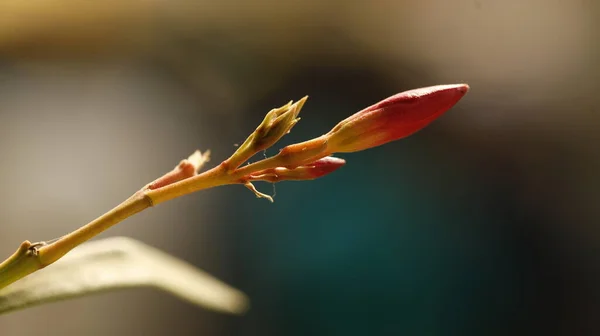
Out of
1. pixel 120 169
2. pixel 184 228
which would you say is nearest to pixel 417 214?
pixel 184 228

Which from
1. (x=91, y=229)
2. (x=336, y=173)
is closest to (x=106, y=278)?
(x=91, y=229)

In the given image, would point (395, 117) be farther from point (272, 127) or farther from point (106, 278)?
point (106, 278)

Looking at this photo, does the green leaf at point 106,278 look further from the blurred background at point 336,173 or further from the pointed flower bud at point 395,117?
the blurred background at point 336,173

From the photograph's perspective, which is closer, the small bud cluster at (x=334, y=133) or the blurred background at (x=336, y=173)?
the small bud cluster at (x=334, y=133)

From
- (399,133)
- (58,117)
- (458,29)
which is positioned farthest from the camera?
(458,29)

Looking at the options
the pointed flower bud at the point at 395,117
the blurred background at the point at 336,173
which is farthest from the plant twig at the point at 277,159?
the blurred background at the point at 336,173

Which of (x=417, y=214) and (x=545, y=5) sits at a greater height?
(x=545, y=5)

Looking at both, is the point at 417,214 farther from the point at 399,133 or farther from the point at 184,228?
the point at 399,133
